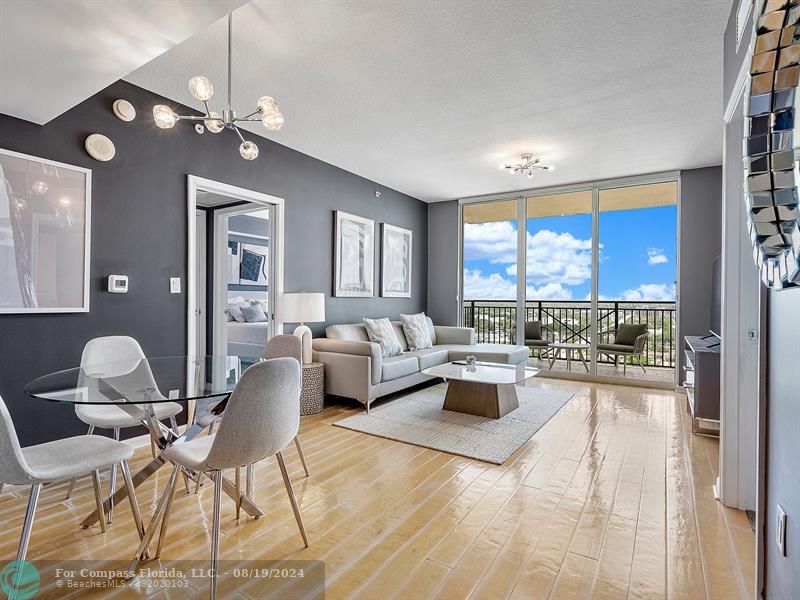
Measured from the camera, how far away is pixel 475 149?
4.37 metres

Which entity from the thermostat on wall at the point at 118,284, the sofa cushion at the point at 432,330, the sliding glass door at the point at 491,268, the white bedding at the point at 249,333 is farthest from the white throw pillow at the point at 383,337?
the thermostat on wall at the point at 118,284

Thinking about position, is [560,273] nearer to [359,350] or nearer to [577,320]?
[577,320]

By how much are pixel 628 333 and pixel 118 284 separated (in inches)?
229

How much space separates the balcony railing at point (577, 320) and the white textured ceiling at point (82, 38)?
5477 millimetres

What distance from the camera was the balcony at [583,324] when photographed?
6035 millimetres

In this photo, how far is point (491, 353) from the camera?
203 inches

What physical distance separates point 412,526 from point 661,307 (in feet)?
18.5

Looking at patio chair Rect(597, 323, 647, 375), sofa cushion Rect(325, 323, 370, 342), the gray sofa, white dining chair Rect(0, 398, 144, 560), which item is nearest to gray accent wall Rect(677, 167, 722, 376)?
patio chair Rect(597, 323, 647, 375)

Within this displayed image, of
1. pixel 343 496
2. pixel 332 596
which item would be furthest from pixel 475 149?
pixel 332 596

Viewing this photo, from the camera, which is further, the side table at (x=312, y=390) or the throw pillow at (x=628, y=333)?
the throw pillow at (x=628, y=333)

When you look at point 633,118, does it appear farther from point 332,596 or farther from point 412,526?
point 332,596

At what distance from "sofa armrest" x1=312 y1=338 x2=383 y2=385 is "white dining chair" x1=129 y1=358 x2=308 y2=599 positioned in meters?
2.26

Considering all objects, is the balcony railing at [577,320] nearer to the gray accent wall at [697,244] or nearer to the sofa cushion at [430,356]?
the gray accent wall at [697,244]

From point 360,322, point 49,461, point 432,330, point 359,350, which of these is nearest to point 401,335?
point 360,322
